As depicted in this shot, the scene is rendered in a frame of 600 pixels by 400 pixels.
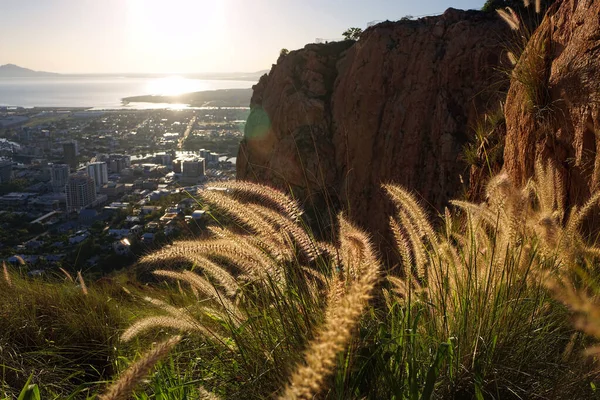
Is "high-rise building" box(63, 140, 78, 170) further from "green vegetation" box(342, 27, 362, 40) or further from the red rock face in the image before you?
the red rock face

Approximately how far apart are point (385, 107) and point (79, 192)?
634 inches

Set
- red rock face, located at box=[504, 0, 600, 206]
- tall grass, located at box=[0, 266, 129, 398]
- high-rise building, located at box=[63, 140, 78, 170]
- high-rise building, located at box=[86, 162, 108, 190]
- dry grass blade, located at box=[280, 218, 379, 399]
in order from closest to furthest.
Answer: dry grass blade, located at box=[280, 218, 379, 399], tall grass, located at box=[0, 266, 129, 398], red rock face, located at box=[504, 0, 600, 206], high-rise building, located at box=[86, 162, 108, 190], high-rise building, located at box=[63, 140, 78, 170]

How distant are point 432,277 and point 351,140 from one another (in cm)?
1471

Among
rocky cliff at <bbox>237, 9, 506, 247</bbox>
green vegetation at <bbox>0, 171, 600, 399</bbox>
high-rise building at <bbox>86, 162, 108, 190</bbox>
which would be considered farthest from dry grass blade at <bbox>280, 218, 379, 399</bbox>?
high-rise building at <bbox>86, 162, 108, 190</bbox>

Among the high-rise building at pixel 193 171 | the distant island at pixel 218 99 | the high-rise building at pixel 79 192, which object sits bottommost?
the high-rise building at pixel 79 192

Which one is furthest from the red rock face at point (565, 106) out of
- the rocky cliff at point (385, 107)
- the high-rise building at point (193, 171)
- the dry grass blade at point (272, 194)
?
the high-rise building at point (193, 171)

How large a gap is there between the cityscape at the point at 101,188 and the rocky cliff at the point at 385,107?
11.3 ft

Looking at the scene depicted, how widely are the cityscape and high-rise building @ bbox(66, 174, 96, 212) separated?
51mm

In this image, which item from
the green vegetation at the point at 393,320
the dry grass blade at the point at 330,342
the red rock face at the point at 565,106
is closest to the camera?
the dry grass blade at the point at 330,342

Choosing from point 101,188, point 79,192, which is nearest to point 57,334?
point 79,192

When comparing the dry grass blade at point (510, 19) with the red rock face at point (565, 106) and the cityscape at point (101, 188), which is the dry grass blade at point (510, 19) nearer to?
the red rock face at point (565, 106)

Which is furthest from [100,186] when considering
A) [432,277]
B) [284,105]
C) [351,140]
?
[432,277]

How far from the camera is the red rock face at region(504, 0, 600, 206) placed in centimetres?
409

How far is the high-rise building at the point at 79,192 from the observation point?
78.0ft
